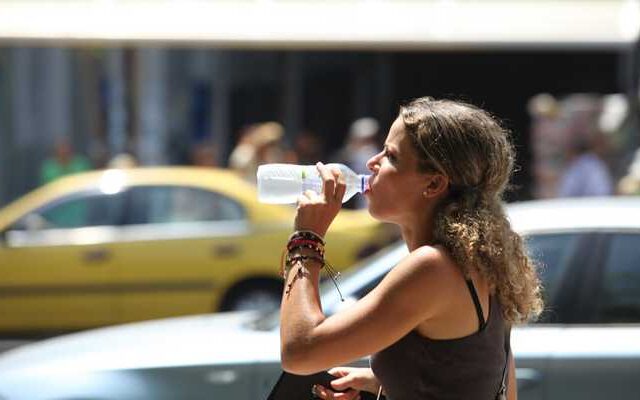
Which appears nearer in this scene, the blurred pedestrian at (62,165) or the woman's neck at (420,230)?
the woman's neck at (420,230)

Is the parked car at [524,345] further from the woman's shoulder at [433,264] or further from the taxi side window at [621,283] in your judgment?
the woman's shoulder at [433,264]

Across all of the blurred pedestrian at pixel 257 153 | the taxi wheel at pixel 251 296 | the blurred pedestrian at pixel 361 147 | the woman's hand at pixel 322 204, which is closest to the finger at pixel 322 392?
the woman's hand at pixel 322 204

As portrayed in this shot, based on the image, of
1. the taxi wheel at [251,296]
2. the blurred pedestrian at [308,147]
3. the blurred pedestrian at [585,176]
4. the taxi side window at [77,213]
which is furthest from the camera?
the blurred pedestrian at [308,147]

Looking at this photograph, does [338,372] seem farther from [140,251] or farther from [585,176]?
[585,176]

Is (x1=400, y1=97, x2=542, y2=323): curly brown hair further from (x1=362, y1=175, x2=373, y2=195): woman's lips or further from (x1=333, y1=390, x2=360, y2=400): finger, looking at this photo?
(x1=333, y1=390, x2=360, y2=400): finger

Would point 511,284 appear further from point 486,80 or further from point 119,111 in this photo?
point 119,111

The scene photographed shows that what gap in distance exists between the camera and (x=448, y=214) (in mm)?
2496

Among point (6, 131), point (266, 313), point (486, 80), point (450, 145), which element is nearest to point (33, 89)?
point (6, 131)

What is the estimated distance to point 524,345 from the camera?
459 cm

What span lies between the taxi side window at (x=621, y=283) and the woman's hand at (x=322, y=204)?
2564 millimetres

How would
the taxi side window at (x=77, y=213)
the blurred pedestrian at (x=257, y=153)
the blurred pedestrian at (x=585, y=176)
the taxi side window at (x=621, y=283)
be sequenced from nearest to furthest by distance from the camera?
1. the taxi side window at (x=621, y=283)
2. the taxi side window at (x=77, y=213)
3. the blurred pedestrian at (x=585, y=176)
4. the blurred pedestrian at (x=257, y=153)

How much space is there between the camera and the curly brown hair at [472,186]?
2.47 meters

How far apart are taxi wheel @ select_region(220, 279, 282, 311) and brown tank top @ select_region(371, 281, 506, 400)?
7626 mm

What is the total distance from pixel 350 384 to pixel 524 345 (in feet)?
6.84
